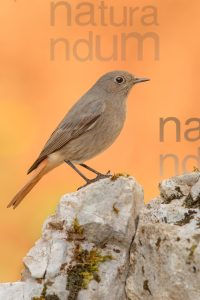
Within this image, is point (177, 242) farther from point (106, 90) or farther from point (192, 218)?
point (106, 90)

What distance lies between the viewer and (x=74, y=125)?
24.0 ft

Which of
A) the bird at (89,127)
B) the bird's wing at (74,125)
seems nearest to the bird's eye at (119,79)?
the bird at (89,127)

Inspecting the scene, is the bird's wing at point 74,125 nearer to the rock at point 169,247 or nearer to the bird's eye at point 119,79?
the bird's eye at point 119,79

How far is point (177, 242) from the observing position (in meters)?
4.63

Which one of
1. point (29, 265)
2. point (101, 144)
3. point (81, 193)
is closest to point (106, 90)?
point (101, 144)

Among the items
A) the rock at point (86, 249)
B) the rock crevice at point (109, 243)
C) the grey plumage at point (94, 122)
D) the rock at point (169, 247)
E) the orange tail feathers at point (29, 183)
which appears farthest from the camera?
the orange tail feathers at point (29, 183)

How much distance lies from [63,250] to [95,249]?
270mm

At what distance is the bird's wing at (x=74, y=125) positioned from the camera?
286 inches

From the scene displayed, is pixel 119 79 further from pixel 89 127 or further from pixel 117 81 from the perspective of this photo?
pixel 89 127

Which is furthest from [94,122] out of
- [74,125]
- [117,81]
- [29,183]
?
[29,183]

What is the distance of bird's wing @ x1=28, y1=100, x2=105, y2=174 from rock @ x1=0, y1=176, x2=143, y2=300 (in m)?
1.81

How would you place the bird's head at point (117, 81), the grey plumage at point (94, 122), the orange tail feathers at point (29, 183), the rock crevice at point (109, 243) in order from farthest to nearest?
1. the bird's head at point (117, 81)
2. the orange tail feathers at point (29, 183)
3. the grey plumage at point (94, 122)
4. the rock crevice at point (109, 243)

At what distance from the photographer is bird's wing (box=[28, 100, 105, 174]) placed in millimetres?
7273

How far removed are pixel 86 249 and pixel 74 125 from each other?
90.1 inches
